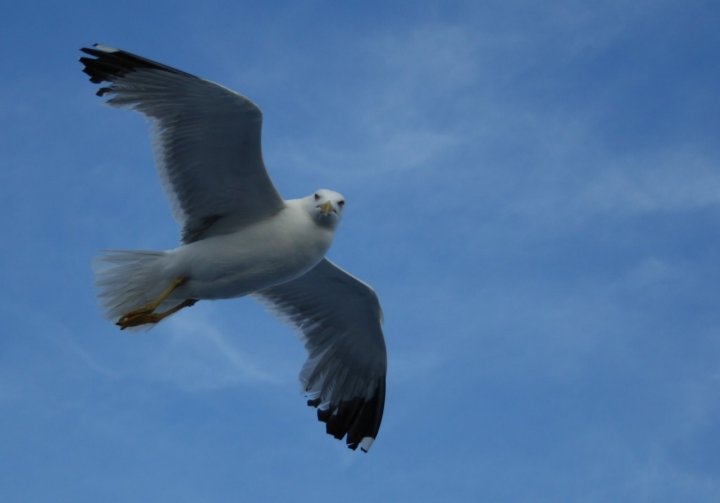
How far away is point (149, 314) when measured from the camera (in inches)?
443

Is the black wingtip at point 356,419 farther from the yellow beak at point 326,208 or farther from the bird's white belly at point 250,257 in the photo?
the yellow beak at point 326,208

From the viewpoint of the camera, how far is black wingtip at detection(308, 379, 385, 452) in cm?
1292

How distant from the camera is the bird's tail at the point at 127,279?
36.8 feet

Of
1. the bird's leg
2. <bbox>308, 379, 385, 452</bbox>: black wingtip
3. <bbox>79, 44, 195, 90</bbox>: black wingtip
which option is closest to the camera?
<bbox>79, 44, 195, 90</bbox>: black wingtip

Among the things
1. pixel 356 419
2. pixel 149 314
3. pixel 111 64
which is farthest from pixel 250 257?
pixel 356 419

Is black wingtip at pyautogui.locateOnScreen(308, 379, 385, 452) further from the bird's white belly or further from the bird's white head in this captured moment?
the bird's white head

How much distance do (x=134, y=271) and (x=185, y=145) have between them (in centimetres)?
126

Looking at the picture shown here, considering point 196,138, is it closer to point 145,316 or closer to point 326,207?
point 326,207

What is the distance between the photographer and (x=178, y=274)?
1111 centimetres

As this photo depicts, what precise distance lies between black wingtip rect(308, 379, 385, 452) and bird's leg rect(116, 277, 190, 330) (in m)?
2.32

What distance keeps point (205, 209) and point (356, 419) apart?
9.95ft

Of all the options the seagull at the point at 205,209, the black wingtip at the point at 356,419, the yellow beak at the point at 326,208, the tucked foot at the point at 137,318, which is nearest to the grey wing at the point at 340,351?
the black wingtip at the point at 356,419

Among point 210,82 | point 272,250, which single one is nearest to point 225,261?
point 272,250

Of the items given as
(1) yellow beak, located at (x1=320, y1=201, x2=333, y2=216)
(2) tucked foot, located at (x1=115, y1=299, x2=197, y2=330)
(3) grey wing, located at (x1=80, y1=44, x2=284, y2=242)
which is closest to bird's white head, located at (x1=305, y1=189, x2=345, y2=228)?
(1) yellow beak, located at (x1=320, y1=201, x2=333, y2=216)
